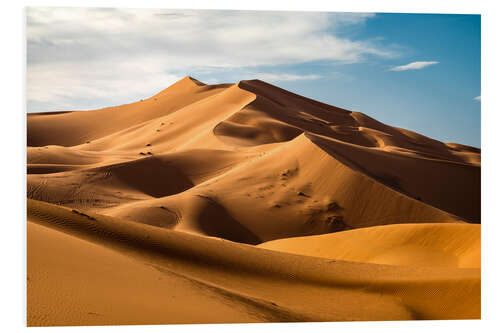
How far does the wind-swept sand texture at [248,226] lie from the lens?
22.4 feet

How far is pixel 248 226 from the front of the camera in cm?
1798

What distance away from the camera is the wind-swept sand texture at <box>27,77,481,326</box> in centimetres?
683

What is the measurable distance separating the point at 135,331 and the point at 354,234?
947cm

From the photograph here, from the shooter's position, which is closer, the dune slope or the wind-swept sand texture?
the dune slope

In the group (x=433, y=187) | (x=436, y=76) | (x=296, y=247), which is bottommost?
Answer: (x=296, y=247)

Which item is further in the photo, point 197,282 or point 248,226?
point 248,226

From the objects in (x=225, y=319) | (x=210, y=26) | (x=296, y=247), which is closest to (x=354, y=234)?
(x=296, y=247)

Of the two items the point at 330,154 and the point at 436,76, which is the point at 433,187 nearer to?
the point at 330,154

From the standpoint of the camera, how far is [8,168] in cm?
766

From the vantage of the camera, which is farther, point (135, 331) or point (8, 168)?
point (8, 168)

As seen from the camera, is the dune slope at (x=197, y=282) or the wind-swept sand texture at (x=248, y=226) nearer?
the dune slope at (x=197, y=282)

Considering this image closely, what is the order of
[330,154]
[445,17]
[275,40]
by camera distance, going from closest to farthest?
[445,17]
[275,40]
[330,154]

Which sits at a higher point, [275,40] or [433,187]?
[275,40]

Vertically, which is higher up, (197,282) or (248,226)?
(197,282)
